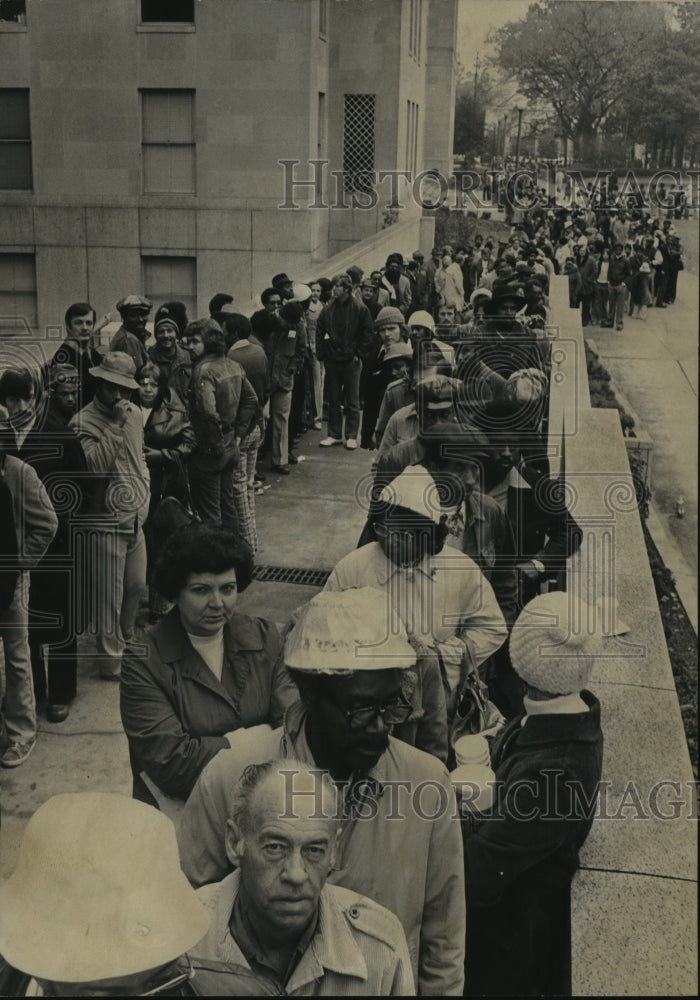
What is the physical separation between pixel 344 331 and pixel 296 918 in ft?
27.4

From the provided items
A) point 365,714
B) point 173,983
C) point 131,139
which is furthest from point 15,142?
point 173,983

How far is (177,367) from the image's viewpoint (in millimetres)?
6984

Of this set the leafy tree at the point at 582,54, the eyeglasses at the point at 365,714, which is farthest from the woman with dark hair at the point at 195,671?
the leafy tree at the point at 582,54

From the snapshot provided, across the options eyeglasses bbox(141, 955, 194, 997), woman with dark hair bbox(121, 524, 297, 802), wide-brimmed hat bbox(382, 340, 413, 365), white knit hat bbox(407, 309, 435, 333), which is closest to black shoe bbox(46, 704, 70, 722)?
woman with dark hair bbox(121, 524, 297, 802)

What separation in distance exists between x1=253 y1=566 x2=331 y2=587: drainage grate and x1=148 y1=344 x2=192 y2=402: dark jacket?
1.32 meters

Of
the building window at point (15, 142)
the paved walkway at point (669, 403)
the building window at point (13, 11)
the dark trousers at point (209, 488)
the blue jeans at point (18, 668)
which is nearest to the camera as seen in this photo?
the blue jeans at point (18, 668)

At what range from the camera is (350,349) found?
1017cm

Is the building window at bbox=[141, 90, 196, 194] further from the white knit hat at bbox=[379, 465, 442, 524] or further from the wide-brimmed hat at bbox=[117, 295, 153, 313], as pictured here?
the white knit hat at bbox=[379, 465, 442, 524]

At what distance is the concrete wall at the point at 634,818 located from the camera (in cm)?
304

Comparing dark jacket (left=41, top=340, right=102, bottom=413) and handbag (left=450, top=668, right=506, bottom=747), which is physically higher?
dark jacket (left=41, top=340, right=102, bottom=413)

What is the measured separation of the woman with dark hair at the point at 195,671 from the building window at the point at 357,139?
20075mm

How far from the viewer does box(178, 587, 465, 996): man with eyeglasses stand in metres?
2.47

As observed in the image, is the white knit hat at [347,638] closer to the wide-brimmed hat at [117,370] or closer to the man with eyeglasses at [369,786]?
the man with eyeglasses at [369,786]

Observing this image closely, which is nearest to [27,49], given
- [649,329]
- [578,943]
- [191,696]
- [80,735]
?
[80,735]
